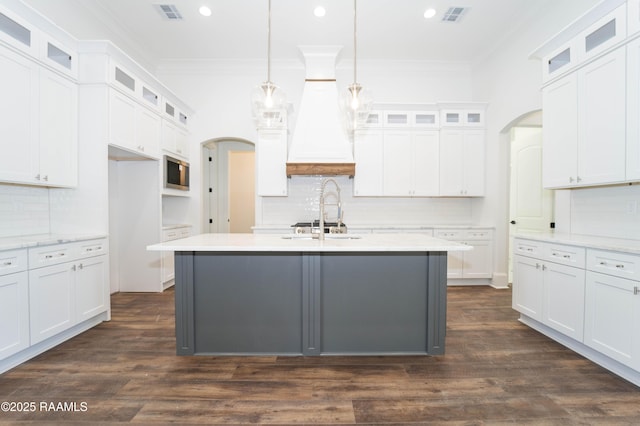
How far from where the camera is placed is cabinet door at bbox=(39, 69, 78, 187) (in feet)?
9.05

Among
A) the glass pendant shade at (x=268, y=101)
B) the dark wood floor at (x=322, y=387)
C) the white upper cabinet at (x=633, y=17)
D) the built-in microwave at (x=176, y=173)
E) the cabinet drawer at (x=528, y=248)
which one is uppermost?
the white upper cabinet at (x=633, y=17)

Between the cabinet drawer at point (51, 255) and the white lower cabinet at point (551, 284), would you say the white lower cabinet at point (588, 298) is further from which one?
the cabinet drawer at point (51, 255)

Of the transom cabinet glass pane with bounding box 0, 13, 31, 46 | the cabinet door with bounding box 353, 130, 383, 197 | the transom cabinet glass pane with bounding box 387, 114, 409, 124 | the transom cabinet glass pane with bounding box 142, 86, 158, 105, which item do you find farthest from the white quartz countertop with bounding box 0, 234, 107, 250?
the transom cabinet glass pane with bounding box 387, 114, 409, 124

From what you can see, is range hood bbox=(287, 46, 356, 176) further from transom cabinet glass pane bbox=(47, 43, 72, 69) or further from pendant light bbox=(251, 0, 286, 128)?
transom cabinet glass pane bbox=(47, 43, 72, 69)

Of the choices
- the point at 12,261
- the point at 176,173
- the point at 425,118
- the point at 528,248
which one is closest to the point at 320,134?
the point at 425,118

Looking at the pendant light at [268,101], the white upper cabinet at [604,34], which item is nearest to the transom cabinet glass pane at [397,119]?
the white upper cabinet at [604,34]

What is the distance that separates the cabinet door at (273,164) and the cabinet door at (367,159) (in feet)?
3.87

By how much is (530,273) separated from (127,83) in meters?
5.01

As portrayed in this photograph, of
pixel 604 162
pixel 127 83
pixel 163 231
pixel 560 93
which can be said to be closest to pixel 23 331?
pixel 163 231

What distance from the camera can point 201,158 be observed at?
210 inches

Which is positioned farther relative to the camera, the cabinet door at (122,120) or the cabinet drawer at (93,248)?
the cabinet door at (122,120)

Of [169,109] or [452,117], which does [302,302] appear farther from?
[452,117]

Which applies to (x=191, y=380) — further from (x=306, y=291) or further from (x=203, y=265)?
(x=306, y=291)

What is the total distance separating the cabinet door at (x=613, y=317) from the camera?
2.05 metres
